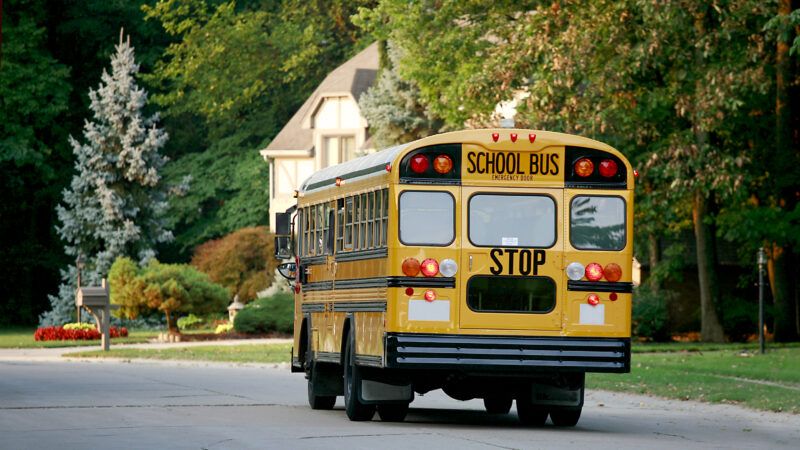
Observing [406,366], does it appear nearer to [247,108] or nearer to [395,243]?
[395,243]

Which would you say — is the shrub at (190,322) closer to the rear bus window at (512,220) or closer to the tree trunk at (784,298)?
the tree trunk at (784,298)

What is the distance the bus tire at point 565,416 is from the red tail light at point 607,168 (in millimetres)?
2635

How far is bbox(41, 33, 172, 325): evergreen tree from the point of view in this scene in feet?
195

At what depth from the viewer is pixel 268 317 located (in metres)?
48.8

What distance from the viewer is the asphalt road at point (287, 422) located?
1614cm

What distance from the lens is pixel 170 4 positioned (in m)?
72.1

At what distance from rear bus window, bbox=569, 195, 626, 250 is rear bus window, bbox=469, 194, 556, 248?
10.2 inches

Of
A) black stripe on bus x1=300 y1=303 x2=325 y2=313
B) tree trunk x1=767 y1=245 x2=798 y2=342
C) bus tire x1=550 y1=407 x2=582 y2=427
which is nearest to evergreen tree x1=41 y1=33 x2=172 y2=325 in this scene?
tree trunk x1=767 y1=245 x2=798 y2=342

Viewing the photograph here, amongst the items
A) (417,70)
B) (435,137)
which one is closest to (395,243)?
(435,137)

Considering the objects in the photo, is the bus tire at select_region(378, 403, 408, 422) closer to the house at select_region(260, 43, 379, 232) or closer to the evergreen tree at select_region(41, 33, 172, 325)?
the evergreen tree at select_region(41, 33, 172, 325)

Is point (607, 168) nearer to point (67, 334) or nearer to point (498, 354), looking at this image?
point (498, 354)

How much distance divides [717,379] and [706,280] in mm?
18472

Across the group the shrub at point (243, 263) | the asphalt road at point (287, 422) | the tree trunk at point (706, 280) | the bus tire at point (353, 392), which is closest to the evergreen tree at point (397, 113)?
the shrub at point (243, 263)

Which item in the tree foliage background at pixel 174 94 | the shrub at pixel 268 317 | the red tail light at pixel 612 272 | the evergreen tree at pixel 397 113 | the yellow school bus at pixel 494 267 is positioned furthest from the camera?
the tree foliage background at pixel 174 94
